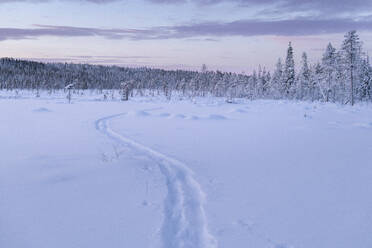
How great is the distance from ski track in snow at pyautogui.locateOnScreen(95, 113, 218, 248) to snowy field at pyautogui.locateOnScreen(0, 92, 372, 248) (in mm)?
12

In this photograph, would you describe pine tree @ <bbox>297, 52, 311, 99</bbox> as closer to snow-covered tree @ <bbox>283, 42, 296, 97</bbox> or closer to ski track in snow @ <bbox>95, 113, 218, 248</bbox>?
snow-covered tree @ <bbox>283, 42, 296, 97</bbox>

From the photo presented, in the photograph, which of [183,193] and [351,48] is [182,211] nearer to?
[183,193]

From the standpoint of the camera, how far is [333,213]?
3.71 metres

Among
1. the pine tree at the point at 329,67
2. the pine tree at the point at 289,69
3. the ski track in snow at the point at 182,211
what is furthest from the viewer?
the pine tree at the point at 289,69

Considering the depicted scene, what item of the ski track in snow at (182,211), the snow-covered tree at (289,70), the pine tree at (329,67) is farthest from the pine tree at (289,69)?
the ski track in snow at (182,211)

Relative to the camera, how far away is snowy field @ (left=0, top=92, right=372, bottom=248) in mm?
3115

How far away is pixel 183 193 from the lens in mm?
4371

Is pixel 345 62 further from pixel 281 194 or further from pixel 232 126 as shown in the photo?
pixel 281 194

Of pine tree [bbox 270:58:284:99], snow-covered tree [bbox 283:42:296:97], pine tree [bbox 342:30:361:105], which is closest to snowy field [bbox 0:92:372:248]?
pine tree [bbox 342:30:361:105]

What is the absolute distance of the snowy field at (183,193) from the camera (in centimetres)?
312

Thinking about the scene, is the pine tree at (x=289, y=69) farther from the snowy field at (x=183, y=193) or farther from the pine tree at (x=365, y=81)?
the snowy field at (x=183, y=193)

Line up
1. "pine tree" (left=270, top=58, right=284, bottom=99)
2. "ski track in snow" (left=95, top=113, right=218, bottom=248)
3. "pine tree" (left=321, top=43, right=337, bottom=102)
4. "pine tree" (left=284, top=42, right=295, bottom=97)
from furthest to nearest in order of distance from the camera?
"pine tree" (left=270, top=58, right=284, bottom=99), "pine tree" (left=284, top=42, right=295, bottom=97), "pine tree" (left=321, top=43, right=337, bottom=102), "ski track in snow" (left=95, top=113, right=218, bottom=248)

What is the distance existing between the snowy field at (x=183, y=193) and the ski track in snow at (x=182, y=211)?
0.5 inches

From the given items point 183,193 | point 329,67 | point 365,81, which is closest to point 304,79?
point 329,67
